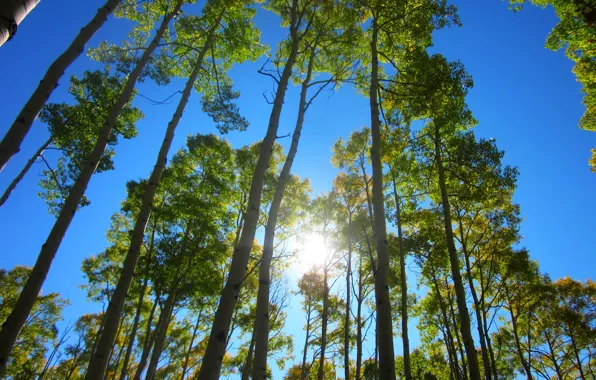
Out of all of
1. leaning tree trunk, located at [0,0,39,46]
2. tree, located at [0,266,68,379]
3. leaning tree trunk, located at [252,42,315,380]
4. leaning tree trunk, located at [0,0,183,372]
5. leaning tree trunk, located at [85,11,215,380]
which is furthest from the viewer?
tree, located at [0,266,68,379]

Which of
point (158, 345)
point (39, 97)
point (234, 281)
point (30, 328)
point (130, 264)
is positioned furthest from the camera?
point (30, 328)

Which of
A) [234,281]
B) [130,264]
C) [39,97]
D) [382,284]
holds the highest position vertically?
[39,97]

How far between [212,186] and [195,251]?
295 centimetres

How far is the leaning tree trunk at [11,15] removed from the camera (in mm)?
1583

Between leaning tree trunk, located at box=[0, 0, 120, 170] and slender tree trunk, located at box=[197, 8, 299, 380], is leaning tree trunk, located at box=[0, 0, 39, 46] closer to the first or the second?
leaning tree trunk, located at box=[0, 0, 120, 170]

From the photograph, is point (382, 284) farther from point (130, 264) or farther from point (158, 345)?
point (158, 345)

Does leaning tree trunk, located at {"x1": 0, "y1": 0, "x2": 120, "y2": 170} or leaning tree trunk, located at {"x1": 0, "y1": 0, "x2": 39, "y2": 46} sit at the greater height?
leaning tree trunk, located at {"x1": 0, "y1": 0, "x2": 120, "y2": 170}

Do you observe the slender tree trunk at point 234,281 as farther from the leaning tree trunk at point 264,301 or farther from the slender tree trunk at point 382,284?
the slender tree trunk at point 382,284

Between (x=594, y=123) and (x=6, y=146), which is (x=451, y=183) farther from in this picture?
(x=6, y=146)

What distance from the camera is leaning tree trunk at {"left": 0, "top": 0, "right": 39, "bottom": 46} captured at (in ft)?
5.19

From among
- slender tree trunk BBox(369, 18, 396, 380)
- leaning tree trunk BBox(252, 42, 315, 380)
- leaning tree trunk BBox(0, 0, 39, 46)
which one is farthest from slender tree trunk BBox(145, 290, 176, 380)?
leaning tree trunk BBox(0, 0, 39, 46)

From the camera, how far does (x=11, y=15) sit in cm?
162

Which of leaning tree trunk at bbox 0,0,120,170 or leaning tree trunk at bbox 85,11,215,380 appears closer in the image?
leaning tree trunk at bbox 0,0,120,170

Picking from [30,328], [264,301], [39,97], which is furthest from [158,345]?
[30,328]
